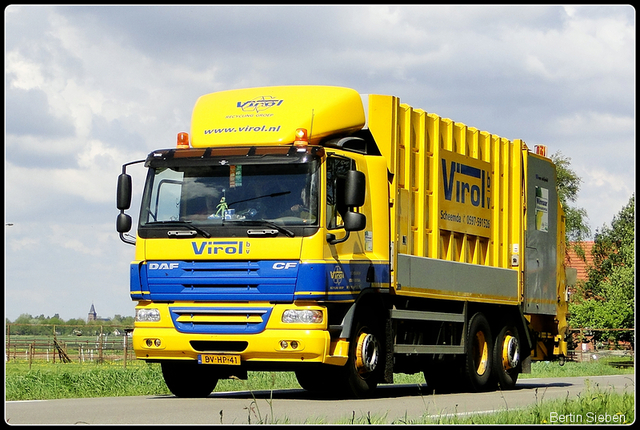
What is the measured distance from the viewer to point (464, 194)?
17.2 metres

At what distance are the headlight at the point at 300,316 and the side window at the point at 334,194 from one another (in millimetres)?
1061

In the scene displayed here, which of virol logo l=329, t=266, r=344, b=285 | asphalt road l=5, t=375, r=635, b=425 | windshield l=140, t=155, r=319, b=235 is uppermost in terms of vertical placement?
windshield l=140, t=155, r=319, b=235

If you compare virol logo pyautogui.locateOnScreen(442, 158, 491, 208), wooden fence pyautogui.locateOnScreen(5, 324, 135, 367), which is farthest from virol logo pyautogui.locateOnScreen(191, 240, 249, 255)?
wooden fence pyautogui.locateOnScreen(5, 324, 135, 367)

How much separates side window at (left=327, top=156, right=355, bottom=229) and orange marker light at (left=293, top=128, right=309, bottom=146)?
418mm

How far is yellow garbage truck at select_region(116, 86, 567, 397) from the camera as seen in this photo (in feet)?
43.7

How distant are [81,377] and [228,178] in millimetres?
5677

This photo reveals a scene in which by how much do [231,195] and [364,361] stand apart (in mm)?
2694

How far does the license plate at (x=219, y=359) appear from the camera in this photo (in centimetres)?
1344

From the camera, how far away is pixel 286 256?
1321 centimetres

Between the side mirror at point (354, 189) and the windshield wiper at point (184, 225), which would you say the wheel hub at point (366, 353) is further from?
the windshield wiper at point (184, 225)

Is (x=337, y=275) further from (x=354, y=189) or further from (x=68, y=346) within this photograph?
(x=68, y=346)

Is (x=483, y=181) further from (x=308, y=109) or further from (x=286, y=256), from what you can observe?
(x=286, y=256)

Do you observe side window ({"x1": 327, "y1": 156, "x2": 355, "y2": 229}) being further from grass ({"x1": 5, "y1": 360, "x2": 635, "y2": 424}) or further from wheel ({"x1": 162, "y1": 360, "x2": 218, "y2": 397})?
grass ({"x1": 5, "y1": 360, "x2": 635, "y2": 424})

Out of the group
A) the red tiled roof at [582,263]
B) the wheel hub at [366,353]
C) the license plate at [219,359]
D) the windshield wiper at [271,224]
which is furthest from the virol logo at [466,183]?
the red tiled roof at [582,263]
